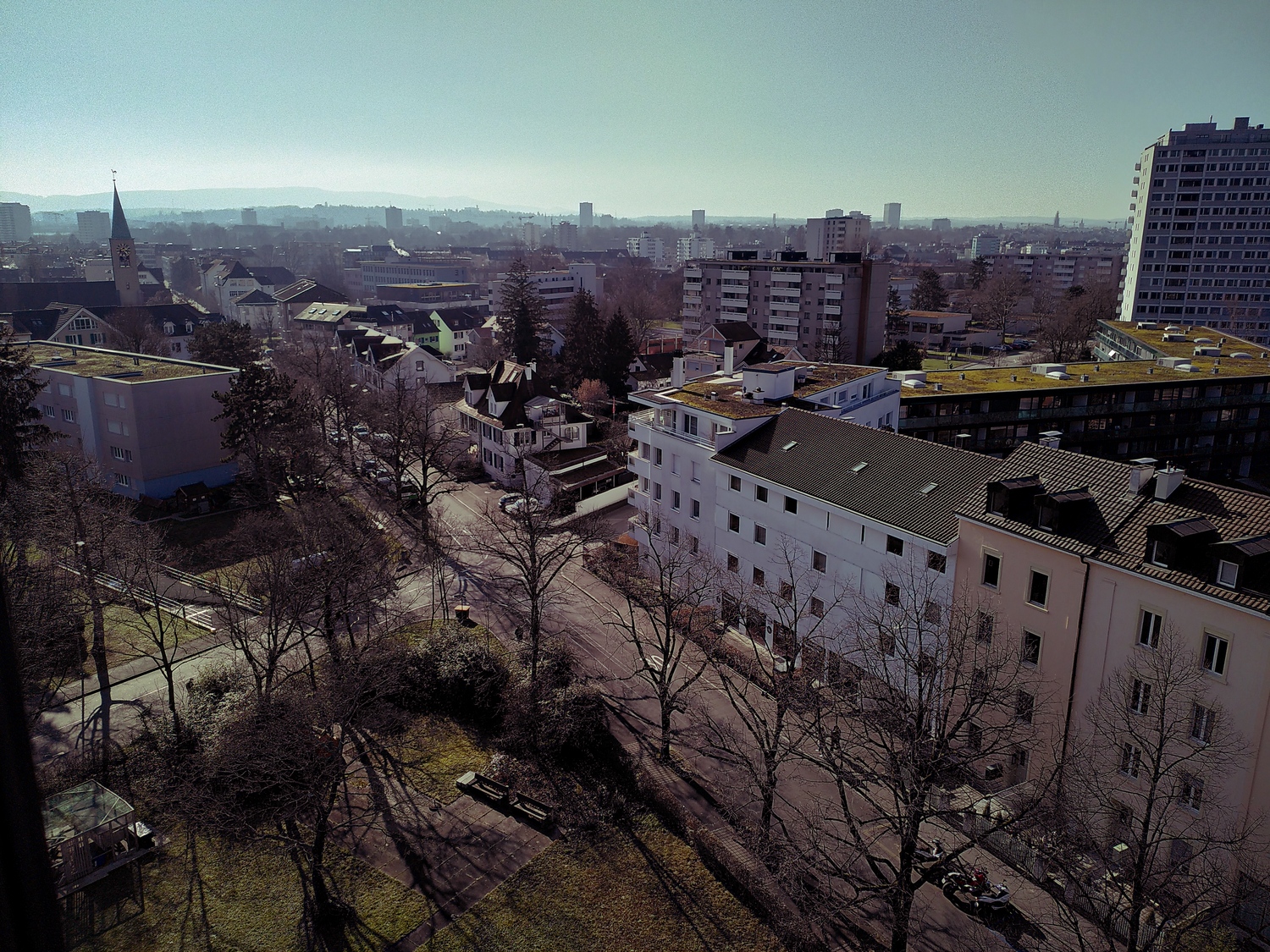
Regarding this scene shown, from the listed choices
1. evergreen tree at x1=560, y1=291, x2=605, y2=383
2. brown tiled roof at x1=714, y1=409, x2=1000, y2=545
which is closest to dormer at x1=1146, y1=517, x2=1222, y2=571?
brown tiled roof at x1=714, y1=409, x2=1000, y2=545

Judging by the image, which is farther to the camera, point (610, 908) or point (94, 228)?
point (94, 228)

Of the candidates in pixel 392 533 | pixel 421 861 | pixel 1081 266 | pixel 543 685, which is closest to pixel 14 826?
pixel 421 861

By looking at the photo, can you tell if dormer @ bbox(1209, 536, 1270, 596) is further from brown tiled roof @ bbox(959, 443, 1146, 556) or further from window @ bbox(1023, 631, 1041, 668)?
window @ bbox(1023, 631, 1041, 668)

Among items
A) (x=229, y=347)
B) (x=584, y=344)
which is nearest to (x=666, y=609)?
(x=584, y=344)

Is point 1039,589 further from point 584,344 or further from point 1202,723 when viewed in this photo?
point 584,344

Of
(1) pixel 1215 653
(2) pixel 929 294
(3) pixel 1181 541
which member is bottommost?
(1) pixel 1215 653

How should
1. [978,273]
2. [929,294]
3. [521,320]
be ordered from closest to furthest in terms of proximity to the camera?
[521,320] → [929,294] → [978,273]
